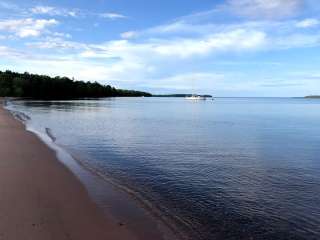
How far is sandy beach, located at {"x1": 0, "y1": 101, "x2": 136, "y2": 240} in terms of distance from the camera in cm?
755

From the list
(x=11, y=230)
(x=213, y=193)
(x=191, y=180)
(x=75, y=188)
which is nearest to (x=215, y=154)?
(x=191, y=180)

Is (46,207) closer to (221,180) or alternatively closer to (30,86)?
(221,180)

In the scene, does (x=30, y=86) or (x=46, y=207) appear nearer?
(x=46, y=207)

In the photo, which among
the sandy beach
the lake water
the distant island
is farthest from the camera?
the distant island

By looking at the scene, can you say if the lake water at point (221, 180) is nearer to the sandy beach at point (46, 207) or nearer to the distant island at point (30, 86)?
the sandy beach at point (46, 207)

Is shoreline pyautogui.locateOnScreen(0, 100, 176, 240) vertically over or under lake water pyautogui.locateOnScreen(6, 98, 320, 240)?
over

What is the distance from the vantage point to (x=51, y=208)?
9039 millimetres

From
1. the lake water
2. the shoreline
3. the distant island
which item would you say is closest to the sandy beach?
the shoreline

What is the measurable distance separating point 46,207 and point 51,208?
0.12 meters

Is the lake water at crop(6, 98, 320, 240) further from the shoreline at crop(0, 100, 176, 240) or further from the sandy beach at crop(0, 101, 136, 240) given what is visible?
the sandy beach at crop(0, 101, 136, 240)

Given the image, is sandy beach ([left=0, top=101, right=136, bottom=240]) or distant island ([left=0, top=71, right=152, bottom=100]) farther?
distant island ([left=0, top=71, right=152, bottom=100])

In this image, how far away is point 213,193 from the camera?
1186cm

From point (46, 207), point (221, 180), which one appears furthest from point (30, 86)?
point (46, 207)

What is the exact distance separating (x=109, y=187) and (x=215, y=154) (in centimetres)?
860
